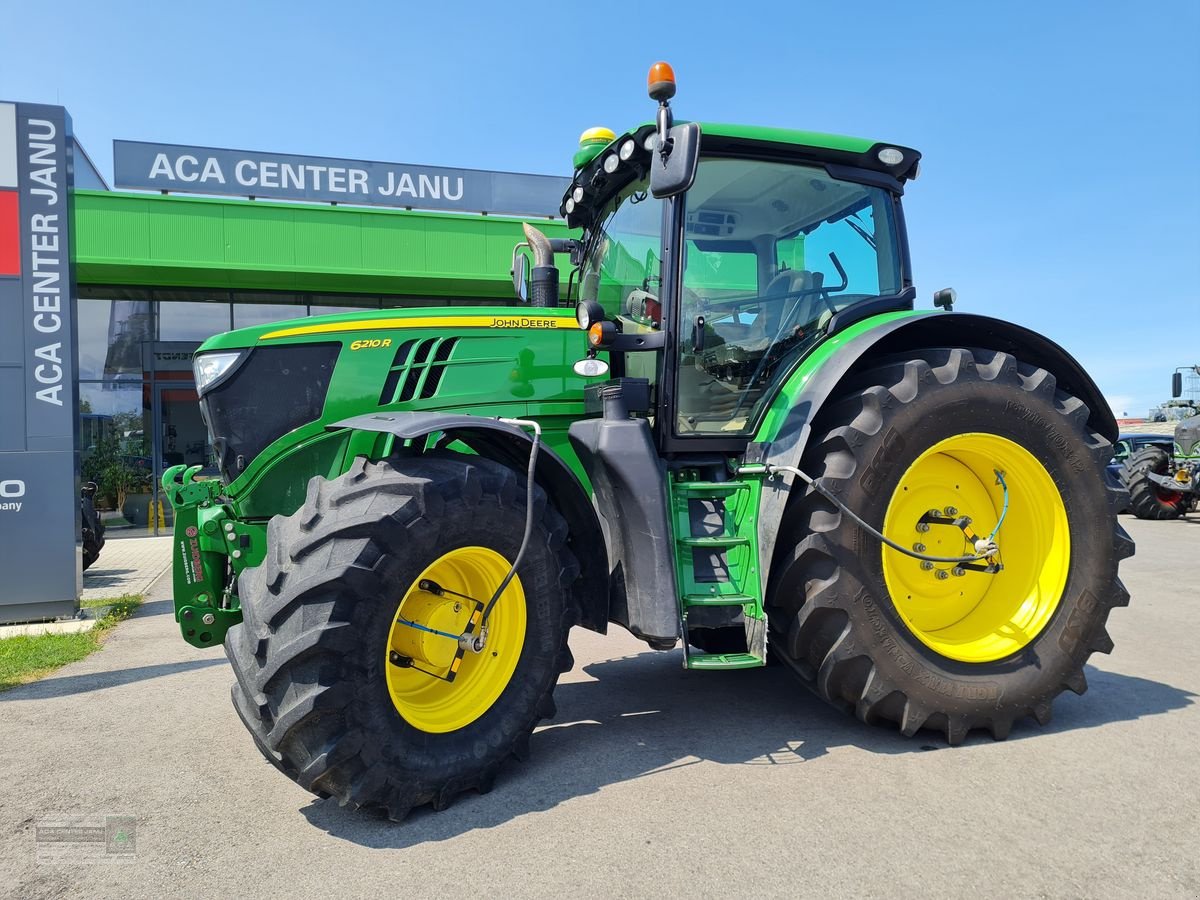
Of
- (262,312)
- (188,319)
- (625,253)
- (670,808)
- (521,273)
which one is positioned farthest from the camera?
(262,312)

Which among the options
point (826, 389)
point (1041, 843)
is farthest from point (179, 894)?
point (826, 389)

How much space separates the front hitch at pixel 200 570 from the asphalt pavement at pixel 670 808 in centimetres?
60

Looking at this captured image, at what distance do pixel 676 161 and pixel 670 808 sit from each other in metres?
2.43

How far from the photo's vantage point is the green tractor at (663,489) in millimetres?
2895

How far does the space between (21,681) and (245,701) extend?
3.11m

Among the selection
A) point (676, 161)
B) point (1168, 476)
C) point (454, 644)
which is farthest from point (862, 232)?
point (1168, 476)

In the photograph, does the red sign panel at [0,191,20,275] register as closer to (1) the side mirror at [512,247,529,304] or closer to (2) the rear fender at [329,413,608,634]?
(1) the side mirror at [512,247,529,304]

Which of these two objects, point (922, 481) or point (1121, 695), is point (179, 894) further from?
A: point (1121, 695)

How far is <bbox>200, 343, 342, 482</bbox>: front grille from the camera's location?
11.6ft

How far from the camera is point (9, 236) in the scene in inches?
269

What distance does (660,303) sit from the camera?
12.6ft

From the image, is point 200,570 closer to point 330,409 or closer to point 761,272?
point 330,409

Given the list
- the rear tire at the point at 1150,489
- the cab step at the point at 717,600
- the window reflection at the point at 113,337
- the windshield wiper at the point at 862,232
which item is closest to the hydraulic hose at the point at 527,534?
the cab step at the point at 717,600

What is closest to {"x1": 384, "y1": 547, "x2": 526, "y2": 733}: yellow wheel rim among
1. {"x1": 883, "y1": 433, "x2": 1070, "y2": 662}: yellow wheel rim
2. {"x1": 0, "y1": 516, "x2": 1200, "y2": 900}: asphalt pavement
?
{"x1": 0, "y1": 516, "x2": 1200, "y2": 900}: asphalt pavement
